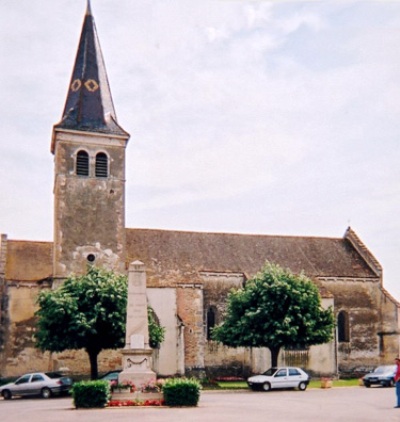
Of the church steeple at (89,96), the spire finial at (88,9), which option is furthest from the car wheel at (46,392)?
the spire finial at (88,9)

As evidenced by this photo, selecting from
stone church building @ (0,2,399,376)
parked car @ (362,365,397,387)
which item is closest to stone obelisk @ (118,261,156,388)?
stone church building @ (0,2,399,376)

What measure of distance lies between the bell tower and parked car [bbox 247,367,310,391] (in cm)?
1164

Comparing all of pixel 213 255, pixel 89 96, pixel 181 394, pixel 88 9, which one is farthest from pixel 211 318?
pixel 88 9

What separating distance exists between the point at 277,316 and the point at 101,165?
1391cm

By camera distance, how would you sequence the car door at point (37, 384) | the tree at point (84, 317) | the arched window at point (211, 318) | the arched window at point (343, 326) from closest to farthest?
the car door at point (37, 384), the tree at point (84, 317), the arched window at point (211, 318), the arched window at point (343, 326)

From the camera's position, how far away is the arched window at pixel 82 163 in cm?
3816

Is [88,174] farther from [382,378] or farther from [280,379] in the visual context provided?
[382,378]

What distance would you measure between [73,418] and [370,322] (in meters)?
31.2

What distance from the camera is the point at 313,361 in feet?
134

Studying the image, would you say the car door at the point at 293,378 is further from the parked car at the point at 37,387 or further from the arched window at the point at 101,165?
the arched window at the point at 101,165

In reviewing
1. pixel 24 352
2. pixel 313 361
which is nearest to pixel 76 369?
pixel 24 352

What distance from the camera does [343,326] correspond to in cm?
4412

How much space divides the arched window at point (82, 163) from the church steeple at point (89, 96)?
1485 millimetres

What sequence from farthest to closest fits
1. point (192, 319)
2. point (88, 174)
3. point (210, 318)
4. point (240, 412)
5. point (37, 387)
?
1. point (210, 318)
2. point (192, 319)
3. point (88, 174)
4. point (37, 387)
5. point (240, 412)
